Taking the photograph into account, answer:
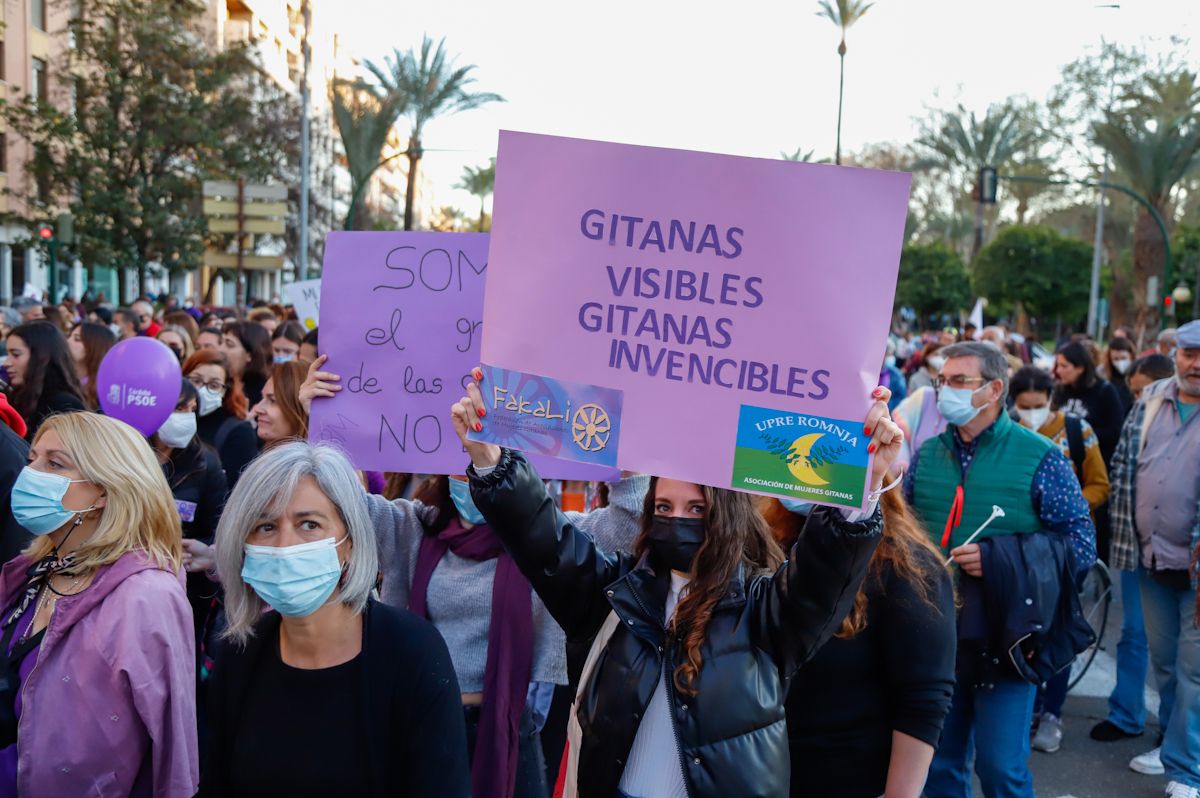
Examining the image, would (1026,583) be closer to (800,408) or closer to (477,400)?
(800,408)

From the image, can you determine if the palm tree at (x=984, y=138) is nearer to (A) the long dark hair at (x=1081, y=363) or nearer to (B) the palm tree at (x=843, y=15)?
(B) the palm tree at (x=843, y=15)

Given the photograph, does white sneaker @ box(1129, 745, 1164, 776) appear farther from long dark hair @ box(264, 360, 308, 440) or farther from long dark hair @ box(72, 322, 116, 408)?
long dark hair @ box(72, 322, 116, 408)

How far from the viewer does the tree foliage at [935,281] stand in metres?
48.4

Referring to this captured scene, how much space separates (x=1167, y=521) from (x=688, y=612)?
3683 mm

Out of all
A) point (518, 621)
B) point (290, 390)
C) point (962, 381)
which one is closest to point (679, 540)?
point (518, 621)

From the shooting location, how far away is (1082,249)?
141 feet

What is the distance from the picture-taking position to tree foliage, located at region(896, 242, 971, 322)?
4838cm

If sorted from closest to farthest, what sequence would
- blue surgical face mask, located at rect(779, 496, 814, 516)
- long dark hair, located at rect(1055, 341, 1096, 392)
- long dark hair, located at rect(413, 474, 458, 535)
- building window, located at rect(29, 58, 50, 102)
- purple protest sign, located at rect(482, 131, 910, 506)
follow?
1. purple protest sign, located at rect(482, 131, 910, 506)
2. blue surgical face mask, located at rect(779, 496, 814, 516)
3. long dark hair, located at rect(413, 474, 458, 535)
4. long dark hair, located at rect(1055, 341, 1096, 392)
5. building window, located at rect(29, 58, 50, 102)

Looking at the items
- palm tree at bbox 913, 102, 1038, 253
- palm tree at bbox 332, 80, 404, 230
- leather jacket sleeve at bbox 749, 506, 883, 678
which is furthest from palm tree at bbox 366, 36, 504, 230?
leather jacket sleeve at bbox 749, 506, 883, 678

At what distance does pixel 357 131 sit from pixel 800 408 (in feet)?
97.1

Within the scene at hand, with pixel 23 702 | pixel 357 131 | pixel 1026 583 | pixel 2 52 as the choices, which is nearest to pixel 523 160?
pixel 23 702

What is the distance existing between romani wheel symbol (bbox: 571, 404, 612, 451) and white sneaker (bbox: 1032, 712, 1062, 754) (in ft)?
13.3

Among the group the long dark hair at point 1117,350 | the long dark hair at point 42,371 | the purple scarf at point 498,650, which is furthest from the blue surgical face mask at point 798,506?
the long dark hair at point 1117,350

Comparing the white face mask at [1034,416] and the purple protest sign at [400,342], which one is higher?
the purple protest sign at [400,342]
